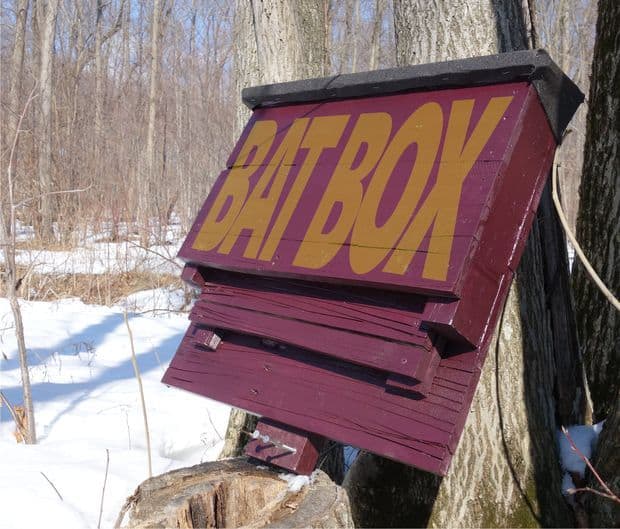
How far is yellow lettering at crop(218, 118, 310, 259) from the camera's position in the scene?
1.79m

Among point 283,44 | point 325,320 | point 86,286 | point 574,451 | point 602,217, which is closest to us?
point 325,320

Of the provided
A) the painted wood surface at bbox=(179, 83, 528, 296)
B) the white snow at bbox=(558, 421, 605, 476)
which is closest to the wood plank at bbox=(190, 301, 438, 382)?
the painted wood surface at bbox=(179, 83, 528, 296)

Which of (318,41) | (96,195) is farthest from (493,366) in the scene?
(96,195)

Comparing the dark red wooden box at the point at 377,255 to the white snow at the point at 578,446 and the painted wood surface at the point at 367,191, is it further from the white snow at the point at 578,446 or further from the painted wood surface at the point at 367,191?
the white snow at the point at 578,446

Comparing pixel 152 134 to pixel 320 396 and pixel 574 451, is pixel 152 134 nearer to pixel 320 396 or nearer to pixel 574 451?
pixel 574 451

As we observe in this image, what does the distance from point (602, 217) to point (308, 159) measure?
4.09ft

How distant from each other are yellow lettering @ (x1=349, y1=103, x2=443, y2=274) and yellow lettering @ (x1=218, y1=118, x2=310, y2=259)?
0.29m

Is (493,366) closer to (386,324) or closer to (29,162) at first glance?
(386,324)

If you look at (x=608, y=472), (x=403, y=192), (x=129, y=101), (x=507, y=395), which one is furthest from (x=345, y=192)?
(x=129, y=101)

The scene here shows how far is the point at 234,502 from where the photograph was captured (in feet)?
5.45

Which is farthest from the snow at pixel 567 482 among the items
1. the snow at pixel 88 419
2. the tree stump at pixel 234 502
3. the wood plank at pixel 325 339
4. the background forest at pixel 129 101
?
the background forest at pixel 129 101

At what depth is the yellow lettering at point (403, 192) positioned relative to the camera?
59.8 inches

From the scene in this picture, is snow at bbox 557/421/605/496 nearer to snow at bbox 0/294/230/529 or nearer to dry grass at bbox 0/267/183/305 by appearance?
snow at bbox 0/294/230/529

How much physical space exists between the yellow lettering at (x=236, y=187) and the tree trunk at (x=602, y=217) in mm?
1260
